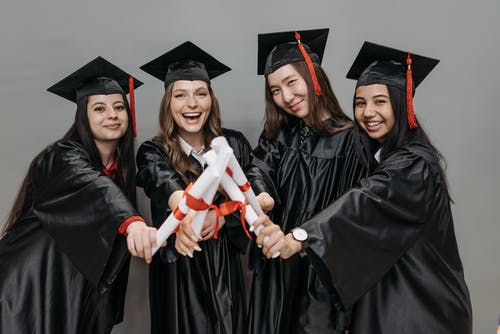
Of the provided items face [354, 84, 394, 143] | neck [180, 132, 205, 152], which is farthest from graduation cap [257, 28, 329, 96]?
neck [180, 132, 205, 152]

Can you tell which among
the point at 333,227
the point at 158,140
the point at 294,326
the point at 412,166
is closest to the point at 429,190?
the point at 412,166

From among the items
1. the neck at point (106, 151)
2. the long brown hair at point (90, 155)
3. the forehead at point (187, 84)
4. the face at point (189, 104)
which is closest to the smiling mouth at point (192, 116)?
the face at point (189, 104)

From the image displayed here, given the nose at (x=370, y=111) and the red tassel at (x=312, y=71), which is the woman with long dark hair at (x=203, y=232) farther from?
the nose at (x=370, y=111)

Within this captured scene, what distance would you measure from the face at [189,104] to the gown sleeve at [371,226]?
0.78 m

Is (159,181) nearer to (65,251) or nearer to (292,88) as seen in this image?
(65,251)

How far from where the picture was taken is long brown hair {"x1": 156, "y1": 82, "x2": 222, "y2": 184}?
208 cm

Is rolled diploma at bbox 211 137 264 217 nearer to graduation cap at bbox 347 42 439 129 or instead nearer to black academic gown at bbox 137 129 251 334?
black academic gown at bbox 137 129 251 334

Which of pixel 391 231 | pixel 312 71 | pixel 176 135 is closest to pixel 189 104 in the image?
pixel 176 135

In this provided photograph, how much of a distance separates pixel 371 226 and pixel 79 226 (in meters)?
1.18

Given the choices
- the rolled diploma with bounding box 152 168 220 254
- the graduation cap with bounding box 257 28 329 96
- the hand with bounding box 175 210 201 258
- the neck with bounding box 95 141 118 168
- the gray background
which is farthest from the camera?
the gray background

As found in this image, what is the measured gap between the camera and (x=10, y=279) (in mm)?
1978

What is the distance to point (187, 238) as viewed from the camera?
1612 mm

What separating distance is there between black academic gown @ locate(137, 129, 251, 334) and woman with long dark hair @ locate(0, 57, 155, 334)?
0.18 metres

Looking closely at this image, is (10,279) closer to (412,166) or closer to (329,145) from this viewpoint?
(329,145)
